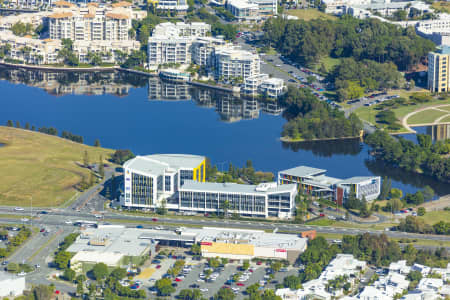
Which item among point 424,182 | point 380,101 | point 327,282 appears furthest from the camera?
point 380,101

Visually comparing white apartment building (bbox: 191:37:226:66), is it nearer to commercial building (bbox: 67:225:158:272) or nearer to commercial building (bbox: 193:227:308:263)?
commercial building (bbox: 67:225:158:272)

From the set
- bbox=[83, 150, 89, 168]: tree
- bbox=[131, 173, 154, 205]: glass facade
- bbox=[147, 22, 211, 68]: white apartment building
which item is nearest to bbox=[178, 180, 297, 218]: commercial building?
bbox=[131, 173, 154, 205]: glass facade

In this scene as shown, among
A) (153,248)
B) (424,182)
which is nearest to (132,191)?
(153,248)

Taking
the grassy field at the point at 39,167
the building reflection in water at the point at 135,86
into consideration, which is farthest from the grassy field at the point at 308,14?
the grassy field at the point at 39,167

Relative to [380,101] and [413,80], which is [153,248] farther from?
[413,80]

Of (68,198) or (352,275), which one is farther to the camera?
(68,198)

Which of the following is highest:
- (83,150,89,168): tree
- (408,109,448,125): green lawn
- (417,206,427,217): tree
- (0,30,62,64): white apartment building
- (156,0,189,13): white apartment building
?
(156,0,189,13): white apartment building

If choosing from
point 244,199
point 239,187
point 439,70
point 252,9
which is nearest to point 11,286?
point 244,199
